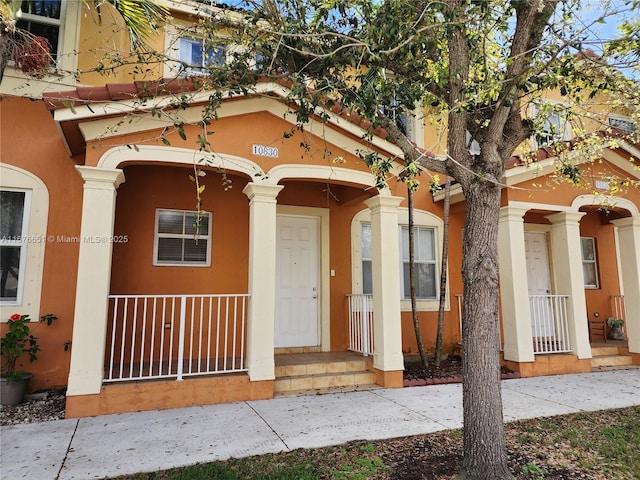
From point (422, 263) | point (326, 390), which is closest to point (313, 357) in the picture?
point (326, 390)

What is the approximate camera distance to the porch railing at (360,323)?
6996 mm

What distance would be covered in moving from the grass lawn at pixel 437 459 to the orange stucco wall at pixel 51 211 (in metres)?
3.34

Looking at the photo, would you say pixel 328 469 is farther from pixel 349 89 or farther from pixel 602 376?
pixel 602 376

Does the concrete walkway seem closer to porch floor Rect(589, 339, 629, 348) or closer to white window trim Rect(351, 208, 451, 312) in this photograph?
white window trim Rect(351, 208, 451, 312)

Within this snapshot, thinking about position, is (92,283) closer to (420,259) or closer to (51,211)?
(51,211)

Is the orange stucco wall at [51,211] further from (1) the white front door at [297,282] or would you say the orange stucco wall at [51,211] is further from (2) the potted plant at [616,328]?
(2) the potted plant at [616,328]

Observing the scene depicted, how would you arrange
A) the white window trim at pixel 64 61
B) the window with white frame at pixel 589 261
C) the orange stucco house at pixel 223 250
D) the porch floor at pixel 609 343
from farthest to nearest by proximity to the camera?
the window with white frame at pixel 589 261 < the porch floor at pixel 609 343 < the white window trim at pixel 64 61 < the orange stucco house at pixel 223 250

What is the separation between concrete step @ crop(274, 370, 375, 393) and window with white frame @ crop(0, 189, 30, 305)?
12.8 feet

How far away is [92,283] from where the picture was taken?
4.95 metres

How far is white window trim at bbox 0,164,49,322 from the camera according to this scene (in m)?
5.80

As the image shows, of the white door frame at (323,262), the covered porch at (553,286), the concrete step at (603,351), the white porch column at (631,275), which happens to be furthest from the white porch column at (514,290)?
the white door frame at (323,262)

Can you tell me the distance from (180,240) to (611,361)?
851cm

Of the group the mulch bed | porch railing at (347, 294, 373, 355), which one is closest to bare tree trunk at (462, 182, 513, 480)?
the mulch bed

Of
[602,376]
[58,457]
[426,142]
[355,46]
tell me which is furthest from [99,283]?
[602,376]
